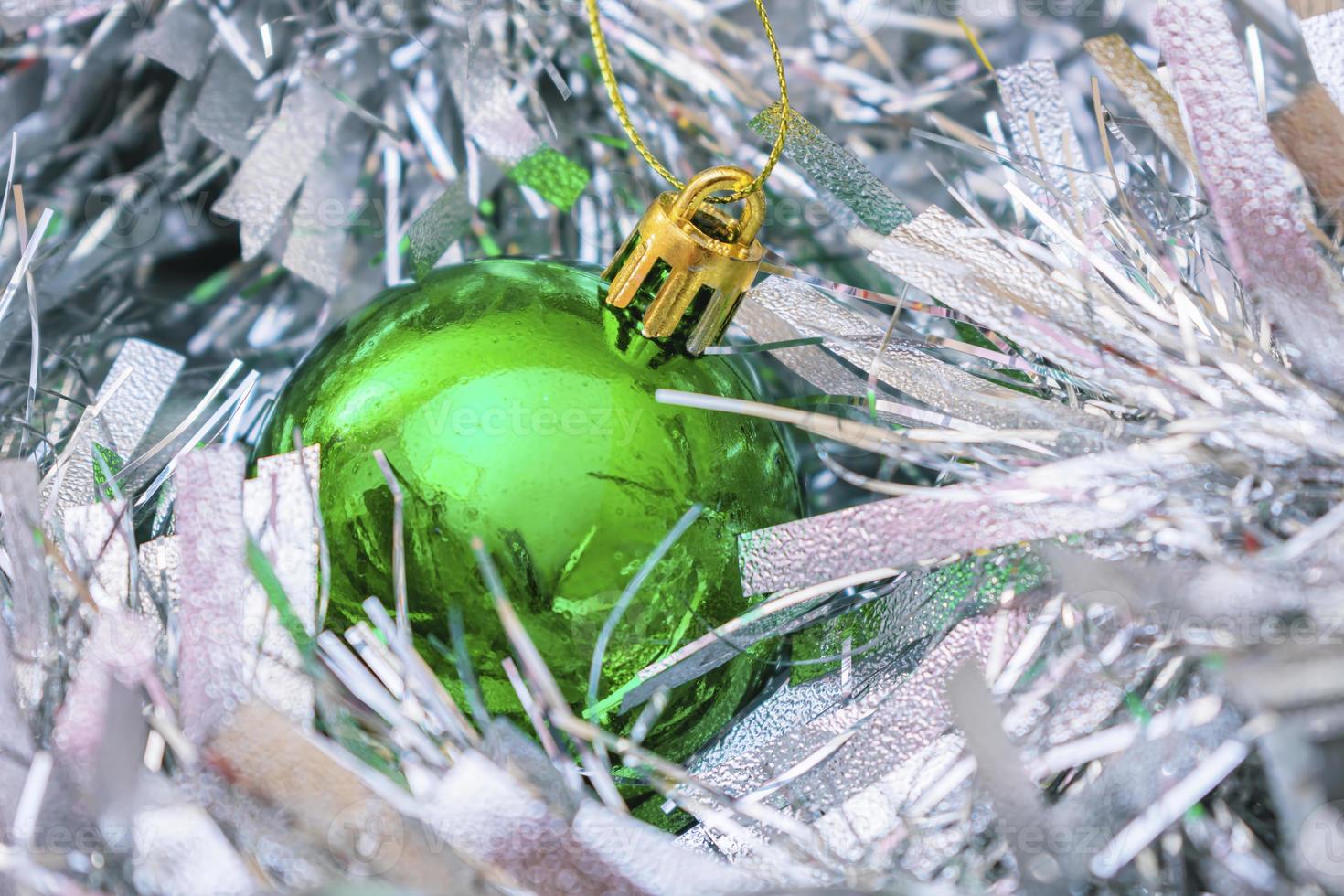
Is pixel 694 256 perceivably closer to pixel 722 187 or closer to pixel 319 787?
pixel 722 187

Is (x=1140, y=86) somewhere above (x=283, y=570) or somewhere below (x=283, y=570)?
above

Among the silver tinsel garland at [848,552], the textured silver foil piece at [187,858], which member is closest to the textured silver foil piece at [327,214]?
the silver tinsel garland at [848,552]

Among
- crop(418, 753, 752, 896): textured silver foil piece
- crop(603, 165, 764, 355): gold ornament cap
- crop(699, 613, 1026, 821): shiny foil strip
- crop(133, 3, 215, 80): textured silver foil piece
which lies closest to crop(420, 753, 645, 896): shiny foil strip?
crop(418, 753, 752, 896): textured silver foil piece

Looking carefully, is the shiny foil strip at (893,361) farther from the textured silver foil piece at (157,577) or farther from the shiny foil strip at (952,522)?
the textured silver foil piece at (157,577)

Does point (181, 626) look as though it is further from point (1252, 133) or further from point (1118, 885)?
point (1252, 133)

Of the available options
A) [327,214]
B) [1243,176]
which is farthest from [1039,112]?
[327,214]

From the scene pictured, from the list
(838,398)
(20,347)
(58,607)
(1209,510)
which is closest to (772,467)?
Result: (838,398)

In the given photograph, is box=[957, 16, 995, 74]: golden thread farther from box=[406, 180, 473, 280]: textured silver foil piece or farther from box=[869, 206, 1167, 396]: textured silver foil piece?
box=[406, 180, 473, 280]: textured silver foil piece
